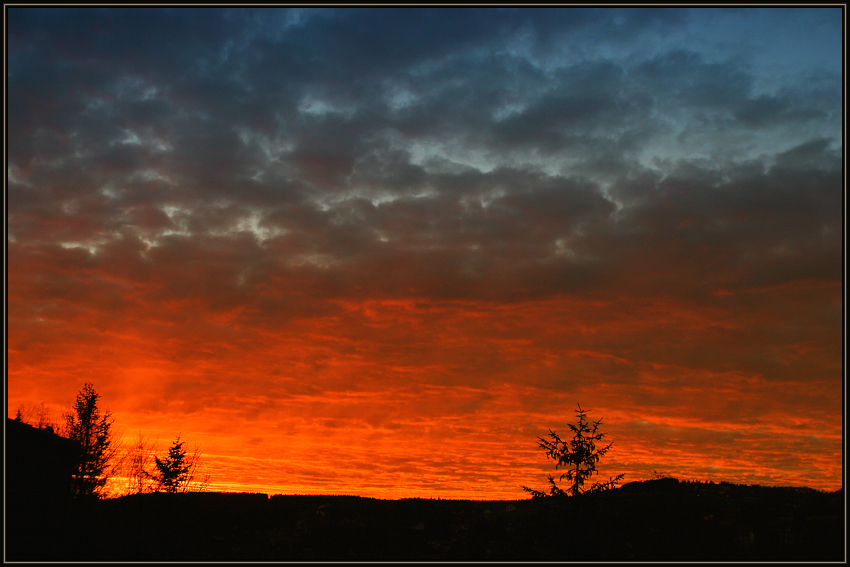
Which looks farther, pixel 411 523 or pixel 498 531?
pixel 411 523

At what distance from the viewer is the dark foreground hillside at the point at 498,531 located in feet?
95.0

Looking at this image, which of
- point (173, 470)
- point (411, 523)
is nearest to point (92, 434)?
point (173, 470)

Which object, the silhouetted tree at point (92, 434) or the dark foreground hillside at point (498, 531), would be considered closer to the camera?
the dark foreground hillside at point (498, 531)

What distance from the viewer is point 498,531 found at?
44.8 metres

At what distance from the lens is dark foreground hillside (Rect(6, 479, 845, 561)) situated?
1141 inches

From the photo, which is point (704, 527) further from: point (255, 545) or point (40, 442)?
point (40, 442)

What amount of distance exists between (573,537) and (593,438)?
18.0 feet

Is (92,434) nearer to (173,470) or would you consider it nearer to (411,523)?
(173,470)

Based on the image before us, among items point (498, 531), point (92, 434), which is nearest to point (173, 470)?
point (92, 434)

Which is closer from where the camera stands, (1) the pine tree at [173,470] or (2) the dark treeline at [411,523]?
(2) the dark treeline at [411,523]

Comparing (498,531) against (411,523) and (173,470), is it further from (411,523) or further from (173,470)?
(173,470)

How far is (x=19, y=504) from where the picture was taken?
25172mm

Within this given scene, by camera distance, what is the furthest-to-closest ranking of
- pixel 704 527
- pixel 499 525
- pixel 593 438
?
pixel 499 525
pixel 704 527
pixel 593 438
